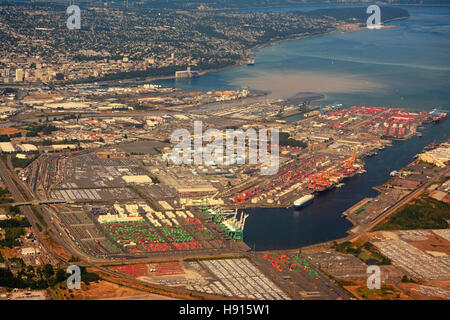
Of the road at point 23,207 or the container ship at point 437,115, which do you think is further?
the container ship at point 437,115

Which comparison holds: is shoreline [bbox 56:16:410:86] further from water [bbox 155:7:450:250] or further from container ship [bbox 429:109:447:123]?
container ship [bbox 429:109:447:123]

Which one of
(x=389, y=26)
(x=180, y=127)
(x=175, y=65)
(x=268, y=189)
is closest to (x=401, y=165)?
(x=268, y=189)

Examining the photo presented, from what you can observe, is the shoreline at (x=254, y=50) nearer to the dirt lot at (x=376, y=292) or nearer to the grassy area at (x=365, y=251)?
the grassy area at (x=365, y=251)

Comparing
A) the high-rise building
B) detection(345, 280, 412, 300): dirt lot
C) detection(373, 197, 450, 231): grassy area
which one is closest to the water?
detection(373, 197, 450, 231): grassy area

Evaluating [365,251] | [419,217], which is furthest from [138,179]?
[419,217]

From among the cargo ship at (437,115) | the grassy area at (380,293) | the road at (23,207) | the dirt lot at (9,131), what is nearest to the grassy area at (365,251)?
the grassy area at (380,293)

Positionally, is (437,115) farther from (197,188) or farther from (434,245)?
(434,245)
